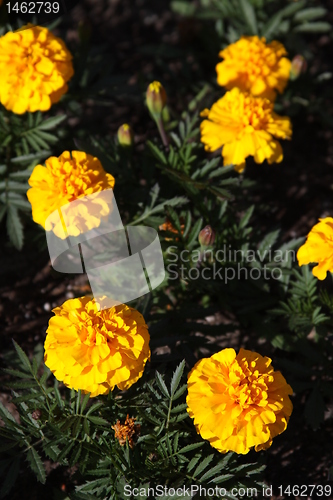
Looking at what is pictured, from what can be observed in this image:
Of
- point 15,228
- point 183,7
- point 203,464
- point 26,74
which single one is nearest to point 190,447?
point 203,464

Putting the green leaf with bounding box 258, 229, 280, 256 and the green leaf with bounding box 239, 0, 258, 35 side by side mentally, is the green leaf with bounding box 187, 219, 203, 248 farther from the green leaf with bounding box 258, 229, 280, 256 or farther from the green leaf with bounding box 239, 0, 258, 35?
the green leaf with bounding box 239, 0, 258, 35

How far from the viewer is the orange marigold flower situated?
1.54 metres

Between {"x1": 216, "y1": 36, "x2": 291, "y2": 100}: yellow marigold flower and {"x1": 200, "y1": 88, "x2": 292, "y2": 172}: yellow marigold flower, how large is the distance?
0.18 metres

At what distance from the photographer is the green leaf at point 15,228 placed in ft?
6.57

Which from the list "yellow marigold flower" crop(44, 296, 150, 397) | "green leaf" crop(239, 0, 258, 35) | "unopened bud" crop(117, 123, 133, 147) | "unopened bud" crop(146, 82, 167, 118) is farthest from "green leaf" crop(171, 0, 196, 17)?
"yellow marigold flower" crop(44, 296, 150, 397)

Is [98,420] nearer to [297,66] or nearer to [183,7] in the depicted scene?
[297,66]

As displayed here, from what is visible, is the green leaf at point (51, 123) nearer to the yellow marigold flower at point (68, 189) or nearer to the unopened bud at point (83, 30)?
the yellow marigold flower at point (68, 189)

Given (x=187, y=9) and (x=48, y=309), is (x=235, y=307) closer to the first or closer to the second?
(x=48, y=309)

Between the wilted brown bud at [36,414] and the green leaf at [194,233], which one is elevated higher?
the green leaf at [194,233]

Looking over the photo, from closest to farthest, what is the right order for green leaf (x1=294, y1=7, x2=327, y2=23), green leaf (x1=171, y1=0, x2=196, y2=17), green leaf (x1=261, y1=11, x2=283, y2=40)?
green leaf (x1=261, y1=11, x2=283, y2=40) < green leaf (x1=294, y1=7, x2=327, y2=23) < green leaf (x1=171, y1=0, x2=196, y2=17)

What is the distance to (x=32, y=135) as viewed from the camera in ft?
6.93

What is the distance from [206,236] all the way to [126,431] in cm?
64

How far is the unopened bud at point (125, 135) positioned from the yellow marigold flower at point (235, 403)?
921 millimetres

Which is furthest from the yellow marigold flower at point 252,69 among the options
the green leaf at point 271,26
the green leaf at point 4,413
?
the green leaf at point 4,413
